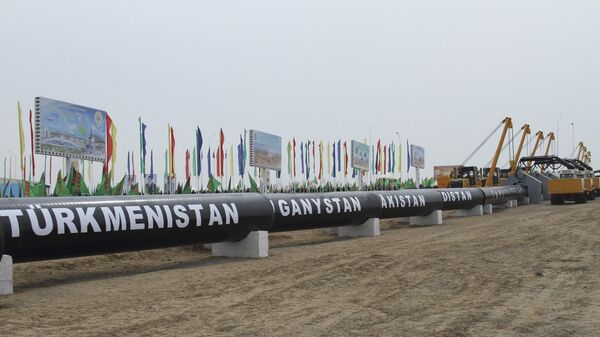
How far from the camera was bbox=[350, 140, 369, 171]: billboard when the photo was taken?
166 ft

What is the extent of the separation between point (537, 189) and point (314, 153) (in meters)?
20.0

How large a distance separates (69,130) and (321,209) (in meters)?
13.9

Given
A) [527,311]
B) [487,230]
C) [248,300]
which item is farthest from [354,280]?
[487,230]

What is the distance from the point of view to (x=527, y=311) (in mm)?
6664

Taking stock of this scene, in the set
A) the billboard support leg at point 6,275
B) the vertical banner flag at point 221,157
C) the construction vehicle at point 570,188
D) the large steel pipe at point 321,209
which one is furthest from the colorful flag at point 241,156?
the billboard support leg at point 6,275

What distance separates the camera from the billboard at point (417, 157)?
60781 mm

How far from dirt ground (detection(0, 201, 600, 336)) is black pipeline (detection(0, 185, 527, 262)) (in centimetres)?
65

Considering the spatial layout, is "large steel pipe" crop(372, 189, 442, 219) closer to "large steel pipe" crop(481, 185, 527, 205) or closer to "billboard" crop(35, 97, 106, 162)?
"large steel pipe" crop(481, 185, 527, 205)

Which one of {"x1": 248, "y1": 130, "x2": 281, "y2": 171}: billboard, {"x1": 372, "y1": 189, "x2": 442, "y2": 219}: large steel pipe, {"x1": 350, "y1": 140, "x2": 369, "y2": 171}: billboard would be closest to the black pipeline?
{"x1": 372, "y1": 189, "x2": 442, "y2": 219}: large steel pipe

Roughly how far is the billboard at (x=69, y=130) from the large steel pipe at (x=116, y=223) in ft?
45.0

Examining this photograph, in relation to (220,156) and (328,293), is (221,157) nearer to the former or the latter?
(220,156)

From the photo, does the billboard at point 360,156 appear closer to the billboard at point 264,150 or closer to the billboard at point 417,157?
the billboard at point 417,157

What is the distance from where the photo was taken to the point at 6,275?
28.4 feet

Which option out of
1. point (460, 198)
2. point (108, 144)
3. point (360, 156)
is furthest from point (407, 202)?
point (360, 156)
